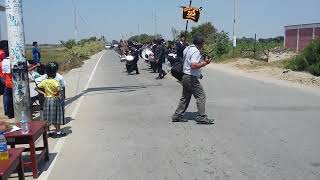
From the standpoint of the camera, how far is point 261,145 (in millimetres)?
7992

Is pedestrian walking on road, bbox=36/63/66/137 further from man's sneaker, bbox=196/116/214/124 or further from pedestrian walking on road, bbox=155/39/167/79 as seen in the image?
pedestrian walking on road, bbox=155/39/167/79

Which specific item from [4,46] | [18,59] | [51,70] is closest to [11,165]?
[51,70]

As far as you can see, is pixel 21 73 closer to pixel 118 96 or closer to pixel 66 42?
pixel 118 96

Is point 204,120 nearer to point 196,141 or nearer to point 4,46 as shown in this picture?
point 196,141

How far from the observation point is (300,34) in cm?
5394

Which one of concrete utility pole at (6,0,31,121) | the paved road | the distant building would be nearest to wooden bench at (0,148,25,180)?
the paved road

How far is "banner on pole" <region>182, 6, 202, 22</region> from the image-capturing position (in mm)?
19919

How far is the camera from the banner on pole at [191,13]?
65.4 ft

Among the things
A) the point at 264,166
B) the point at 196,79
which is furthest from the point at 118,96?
the point at 264,166

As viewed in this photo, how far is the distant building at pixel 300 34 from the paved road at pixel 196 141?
37500mm

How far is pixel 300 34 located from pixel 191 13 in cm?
3651

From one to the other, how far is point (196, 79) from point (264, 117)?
1795 mm

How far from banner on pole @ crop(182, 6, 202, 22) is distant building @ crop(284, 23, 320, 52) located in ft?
96.7

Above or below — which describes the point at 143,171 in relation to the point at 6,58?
below
